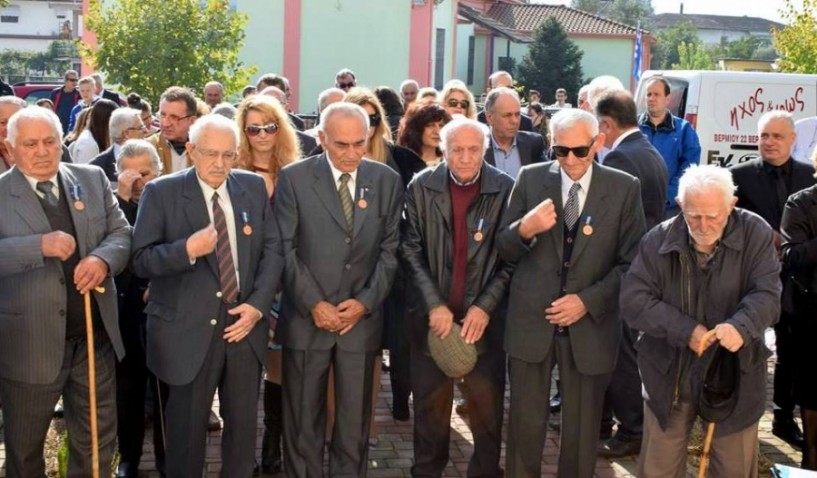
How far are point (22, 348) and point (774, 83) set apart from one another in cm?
1006

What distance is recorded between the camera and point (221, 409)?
17.1ft

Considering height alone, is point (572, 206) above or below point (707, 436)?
above

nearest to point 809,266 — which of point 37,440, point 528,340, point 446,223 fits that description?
point 528,340

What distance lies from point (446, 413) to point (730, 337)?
1754 mm

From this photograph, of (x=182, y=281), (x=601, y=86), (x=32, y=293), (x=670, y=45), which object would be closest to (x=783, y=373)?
(x=601, y=86)

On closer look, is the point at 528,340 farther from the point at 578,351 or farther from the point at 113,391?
the point at 113,391

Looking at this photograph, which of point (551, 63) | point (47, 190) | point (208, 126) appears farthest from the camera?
point (551, 63)

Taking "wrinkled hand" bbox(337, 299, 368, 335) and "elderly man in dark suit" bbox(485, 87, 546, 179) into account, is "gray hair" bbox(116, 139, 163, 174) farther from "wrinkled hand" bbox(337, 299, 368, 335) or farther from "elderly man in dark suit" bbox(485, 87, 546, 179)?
"elderly man in dark suit" bbox(485, 87, 546, 179)

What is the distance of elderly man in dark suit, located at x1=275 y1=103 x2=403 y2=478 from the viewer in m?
5.30

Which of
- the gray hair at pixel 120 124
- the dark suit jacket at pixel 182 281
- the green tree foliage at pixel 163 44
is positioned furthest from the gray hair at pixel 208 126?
the green tree foliage at pixel 163 44

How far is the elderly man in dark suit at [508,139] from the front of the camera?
7305 millimetres

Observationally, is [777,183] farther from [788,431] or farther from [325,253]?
[325,253]

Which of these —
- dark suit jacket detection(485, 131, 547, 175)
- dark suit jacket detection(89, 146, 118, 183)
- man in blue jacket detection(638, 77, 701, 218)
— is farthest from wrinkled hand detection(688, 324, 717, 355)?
man in blue jacket detection(638, 77, 701, 218)

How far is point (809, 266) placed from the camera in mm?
5605
